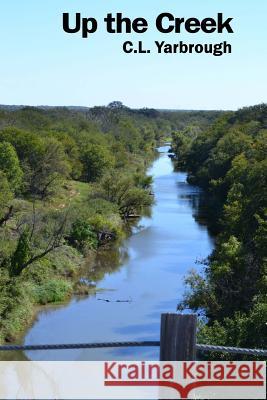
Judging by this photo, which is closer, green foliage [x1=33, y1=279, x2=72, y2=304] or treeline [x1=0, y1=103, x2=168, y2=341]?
treeline [x1=0, y1=103, x2=168, y2=341]

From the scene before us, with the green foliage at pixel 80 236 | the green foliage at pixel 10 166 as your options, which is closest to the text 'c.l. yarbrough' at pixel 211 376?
the green foliage at pixel 80 236

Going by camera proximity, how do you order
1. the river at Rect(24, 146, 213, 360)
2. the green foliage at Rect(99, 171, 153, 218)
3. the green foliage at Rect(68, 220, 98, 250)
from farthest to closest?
the green foliage at Rect(99, 171, 153, 218) < the green foliage at Rect(68, 220, 98, 250) < the river at Rect(24, 146, 213, 360)

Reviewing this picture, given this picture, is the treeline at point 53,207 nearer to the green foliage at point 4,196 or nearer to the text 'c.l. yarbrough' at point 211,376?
the green foliage at point 4,196

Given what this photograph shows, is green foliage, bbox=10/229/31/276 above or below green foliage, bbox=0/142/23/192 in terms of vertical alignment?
below

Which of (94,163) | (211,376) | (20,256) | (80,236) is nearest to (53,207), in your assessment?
(80,236)

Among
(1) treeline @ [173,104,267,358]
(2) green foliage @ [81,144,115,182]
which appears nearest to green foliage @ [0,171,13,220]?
(1) treeline @ [173,104,267,358]

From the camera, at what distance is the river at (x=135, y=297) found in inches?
850

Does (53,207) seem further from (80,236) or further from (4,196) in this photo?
(80,236)

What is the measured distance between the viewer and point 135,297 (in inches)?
1049

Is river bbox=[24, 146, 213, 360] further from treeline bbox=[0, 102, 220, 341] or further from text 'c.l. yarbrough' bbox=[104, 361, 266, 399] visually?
text 'c.l. yarbrough' bbox=[104, 361, 266, 399]

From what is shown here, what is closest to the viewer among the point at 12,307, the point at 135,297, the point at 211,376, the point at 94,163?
the point at 211,376

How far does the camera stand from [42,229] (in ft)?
101

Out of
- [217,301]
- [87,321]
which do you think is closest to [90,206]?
[87,321]

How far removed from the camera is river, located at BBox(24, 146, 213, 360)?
2159cm
